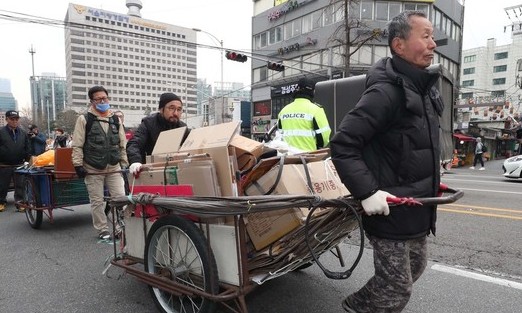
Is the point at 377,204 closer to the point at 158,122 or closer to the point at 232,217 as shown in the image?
the point at 232,217

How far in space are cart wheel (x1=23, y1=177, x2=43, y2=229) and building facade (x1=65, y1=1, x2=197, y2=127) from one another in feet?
140

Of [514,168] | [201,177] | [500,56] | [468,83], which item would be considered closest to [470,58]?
[468,83]

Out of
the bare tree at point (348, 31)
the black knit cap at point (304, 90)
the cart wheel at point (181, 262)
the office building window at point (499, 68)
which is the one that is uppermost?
the office building window at point (499, 68)

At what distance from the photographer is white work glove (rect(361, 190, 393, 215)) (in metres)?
1.80

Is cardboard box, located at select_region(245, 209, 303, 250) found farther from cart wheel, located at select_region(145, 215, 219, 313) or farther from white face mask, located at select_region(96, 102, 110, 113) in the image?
white face mask, located at select_region(96, 102, 110, 113)

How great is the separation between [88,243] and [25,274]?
1038mm

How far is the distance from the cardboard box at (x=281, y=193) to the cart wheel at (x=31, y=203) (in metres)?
4.27

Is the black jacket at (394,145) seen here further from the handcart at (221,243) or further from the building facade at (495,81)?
the building facade at (495,81)

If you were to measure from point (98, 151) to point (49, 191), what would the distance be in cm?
113

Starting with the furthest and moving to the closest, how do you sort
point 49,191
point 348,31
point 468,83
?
1. point 468,83
2. point 348,31
3. point 49,191

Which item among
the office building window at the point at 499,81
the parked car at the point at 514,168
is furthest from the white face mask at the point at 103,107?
the office building window at the point at 499,81

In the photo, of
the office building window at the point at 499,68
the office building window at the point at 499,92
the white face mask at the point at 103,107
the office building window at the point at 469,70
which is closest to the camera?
the white face mask at the point at 103,107

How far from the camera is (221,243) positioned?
2.35 metres

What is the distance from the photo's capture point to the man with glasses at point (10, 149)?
7.18 metres
